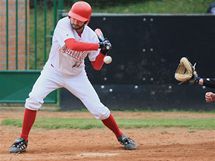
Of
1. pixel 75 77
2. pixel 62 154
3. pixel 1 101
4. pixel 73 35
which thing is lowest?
pixel 1 101

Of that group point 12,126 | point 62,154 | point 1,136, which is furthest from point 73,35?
point 12,126

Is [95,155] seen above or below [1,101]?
above

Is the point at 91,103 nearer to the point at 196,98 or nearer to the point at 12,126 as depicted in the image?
the point at 12,126

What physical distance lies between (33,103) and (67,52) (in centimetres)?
76

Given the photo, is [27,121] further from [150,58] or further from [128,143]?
[150,58]

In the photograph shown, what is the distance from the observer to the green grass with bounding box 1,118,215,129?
11609 millimetres

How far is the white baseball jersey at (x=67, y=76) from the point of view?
891cm

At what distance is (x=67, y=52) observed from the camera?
A: 8.85 m

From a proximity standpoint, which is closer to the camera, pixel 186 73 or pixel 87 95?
pixel 186 73

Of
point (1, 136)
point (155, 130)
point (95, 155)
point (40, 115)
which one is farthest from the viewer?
point (40, 115)

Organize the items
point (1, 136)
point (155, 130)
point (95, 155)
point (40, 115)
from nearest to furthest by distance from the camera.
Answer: point (95, 155)
point (1, 136)
point (155, 130)
point (40, 115)

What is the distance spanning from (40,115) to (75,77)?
Result: 171 inches

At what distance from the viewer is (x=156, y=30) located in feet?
44.5

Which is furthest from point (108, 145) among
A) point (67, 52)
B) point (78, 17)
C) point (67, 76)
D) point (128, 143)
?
point (78, 17)
